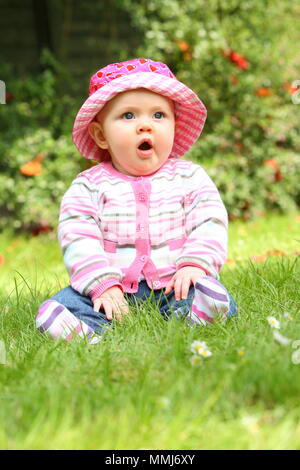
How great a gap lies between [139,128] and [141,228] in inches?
16.3

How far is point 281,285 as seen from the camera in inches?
116

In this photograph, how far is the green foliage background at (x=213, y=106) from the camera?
6.19 metres

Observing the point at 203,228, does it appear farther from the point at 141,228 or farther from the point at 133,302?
A: the point at 133,302

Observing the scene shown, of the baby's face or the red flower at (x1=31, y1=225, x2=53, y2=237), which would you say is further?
the red flower at (x1=31, y1=225, x2=53, y2=237)

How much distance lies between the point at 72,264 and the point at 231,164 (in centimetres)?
401

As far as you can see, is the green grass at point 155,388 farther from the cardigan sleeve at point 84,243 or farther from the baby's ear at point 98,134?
the baby's ear at point 98,134

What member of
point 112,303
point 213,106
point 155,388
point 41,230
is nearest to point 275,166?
point 213,106

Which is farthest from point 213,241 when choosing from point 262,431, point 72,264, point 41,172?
point 41,172

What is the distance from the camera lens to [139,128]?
2752 mm

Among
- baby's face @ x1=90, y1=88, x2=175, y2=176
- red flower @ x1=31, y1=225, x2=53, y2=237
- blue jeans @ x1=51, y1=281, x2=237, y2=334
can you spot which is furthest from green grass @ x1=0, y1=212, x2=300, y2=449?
red flower @ x1=31, y1=225, x2=53, y2=237

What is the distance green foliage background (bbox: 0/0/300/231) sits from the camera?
6188 mm

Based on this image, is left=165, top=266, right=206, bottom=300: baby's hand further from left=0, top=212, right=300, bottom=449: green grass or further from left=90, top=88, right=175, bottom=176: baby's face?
left=90, top=88, right=175, bottom=176: baby's face

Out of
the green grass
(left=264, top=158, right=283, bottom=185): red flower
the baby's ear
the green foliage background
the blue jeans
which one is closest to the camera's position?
the green grass
